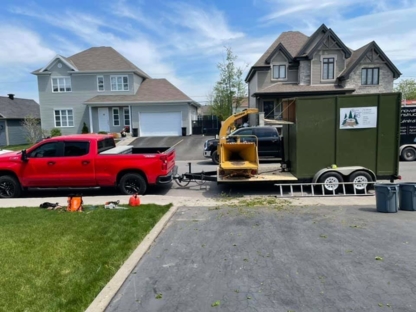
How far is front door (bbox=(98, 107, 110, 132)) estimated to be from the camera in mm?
32594

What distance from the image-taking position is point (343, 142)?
9.95 metres

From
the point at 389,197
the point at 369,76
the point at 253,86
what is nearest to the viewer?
the point at 389,197

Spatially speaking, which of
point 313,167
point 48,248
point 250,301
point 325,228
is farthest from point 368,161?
point 48,248

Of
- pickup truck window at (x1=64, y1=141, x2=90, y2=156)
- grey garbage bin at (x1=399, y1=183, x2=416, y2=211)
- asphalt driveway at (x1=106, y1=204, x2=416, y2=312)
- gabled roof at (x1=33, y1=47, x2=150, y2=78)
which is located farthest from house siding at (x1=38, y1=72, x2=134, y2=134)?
grey garbage bin at (x1=399, y1=183, x2=416, y2=211)

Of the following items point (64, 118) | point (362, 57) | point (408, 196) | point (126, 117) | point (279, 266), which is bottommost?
point (279, 266)

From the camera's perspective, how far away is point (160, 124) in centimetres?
3222

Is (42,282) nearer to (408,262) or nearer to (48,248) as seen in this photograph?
(48,248)

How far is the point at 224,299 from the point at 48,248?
3.39m

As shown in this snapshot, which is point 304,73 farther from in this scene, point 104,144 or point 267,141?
point 104,144

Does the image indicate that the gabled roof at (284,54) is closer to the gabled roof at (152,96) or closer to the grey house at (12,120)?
the gabled roof at (152,96)

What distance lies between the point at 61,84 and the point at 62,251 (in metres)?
31.5

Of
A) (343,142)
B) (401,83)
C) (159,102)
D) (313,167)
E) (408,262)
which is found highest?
(401,83)

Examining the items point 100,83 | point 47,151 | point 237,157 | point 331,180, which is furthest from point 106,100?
point 331,180

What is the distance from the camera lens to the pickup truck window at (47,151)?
1005cm
